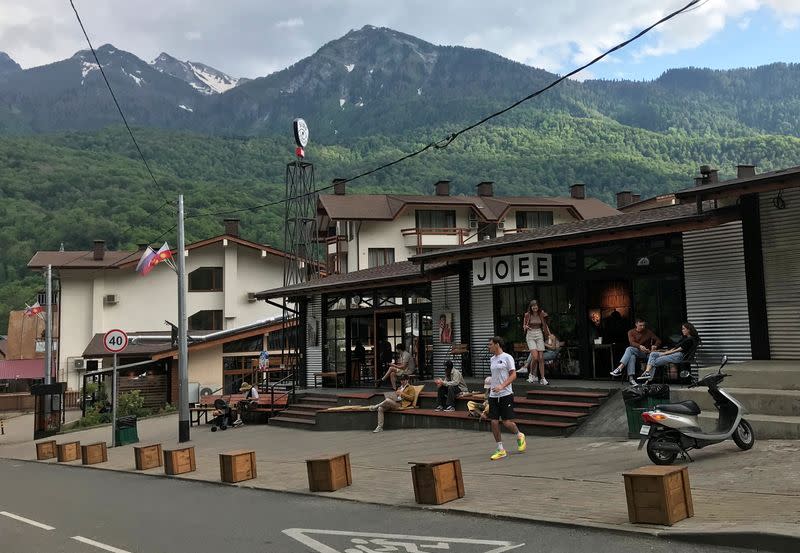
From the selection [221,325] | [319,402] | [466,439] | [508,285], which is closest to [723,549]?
[466,439]

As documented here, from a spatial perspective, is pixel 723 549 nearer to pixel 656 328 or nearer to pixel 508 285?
pixel 656 328

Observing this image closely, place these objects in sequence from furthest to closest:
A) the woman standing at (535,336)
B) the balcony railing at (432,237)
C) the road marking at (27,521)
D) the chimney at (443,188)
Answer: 1. the chimney at (443,188)
2. the balcony railing at (432,237)
3. the woman standing at (535,336)
4. the road marking at (27,521)

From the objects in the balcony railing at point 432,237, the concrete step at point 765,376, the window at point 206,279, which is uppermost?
the balcony railing at point 432,237

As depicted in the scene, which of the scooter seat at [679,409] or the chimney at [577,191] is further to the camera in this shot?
the chimney at [577,191]

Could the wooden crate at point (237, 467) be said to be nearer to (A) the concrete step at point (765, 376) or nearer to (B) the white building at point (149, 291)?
(A) the concrete step at point (765, 376)

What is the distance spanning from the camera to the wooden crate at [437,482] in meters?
8.58

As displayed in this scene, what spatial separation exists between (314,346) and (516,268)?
10.5m

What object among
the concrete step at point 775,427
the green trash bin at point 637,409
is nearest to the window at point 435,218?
the green trash bin at point 637,409

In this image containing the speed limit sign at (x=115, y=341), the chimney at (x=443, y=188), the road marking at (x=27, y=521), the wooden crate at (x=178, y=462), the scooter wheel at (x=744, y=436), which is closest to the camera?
the road marking at (x=27, y=521)

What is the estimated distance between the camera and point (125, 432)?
69.0ft

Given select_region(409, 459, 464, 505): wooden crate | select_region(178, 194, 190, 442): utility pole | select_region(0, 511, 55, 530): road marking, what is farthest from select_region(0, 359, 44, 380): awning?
select_region(409, 459, 464, 505): wooden crate


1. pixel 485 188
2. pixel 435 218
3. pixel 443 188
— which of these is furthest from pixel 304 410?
pixel 485 188

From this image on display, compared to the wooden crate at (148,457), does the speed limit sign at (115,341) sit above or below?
above

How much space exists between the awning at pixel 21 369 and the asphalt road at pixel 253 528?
37.5 metres
